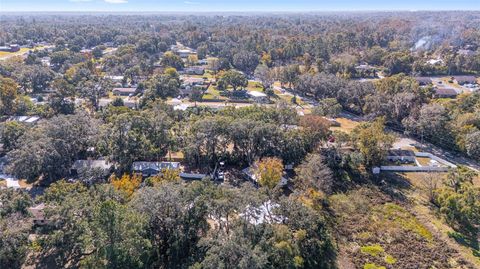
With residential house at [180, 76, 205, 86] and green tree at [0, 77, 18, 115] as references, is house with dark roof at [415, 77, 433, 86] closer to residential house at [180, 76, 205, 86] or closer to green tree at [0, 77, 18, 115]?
residential house at [180, 76, 205, 86]

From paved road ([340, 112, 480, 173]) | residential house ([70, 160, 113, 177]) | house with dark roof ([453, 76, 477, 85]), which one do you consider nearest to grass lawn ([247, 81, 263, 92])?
paved road ([340, 112, 480, 173])

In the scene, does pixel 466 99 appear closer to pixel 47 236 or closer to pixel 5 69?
pixel 47 236

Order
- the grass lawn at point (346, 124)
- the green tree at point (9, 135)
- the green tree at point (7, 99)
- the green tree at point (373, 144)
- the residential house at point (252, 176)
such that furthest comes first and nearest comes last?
the grass lawn at point (346, 124) < the green tree at point (7, 99) < the green tree at point (9, 135) < the green tree at point (373, 144) < the residential house at point (252, 176)

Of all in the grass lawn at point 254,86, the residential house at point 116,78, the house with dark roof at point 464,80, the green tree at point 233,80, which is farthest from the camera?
the residential house at point 116,78

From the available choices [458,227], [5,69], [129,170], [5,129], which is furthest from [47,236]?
[5,69]

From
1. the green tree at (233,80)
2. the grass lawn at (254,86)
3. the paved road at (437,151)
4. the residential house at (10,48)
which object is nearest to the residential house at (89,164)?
the paved road at (437,151)

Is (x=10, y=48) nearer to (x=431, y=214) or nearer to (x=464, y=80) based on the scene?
(x=431, y=214)

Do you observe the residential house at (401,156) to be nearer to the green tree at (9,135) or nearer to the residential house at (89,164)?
the residential house at (89,164)
